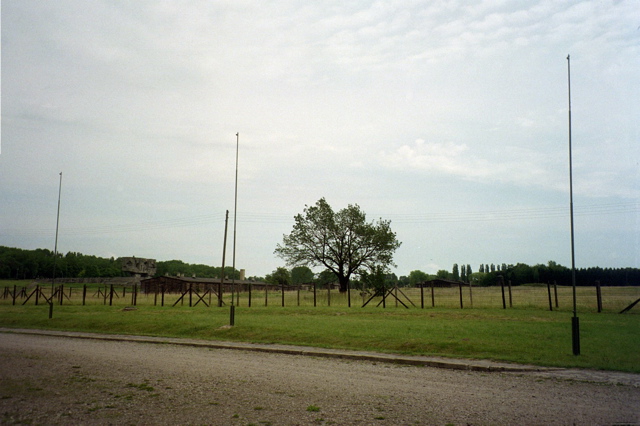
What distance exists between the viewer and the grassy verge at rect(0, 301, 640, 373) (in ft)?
47.1

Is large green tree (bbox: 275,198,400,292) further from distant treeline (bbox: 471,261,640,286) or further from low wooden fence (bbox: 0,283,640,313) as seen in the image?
distant treeline (bbox: 471,261,640,286)

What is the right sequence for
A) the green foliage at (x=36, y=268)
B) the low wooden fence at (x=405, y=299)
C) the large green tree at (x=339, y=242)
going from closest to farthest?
the low wooden fence at (x=405, y=299), the large green tree at (x=339, y=242), the green foliage at (x=36, y=268)

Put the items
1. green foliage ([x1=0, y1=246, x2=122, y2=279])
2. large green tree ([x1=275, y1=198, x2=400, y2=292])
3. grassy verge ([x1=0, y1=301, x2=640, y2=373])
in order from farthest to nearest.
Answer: green foliage ([x1=0, y1=246, x2=122, y2=279]) < large green tree ([x1=275, y1=198, x2=400, y2=292]) < grassy verge ([x1=0, y1=301, x2=640, y2=373])

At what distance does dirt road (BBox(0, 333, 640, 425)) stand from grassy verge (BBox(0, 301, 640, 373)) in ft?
9.32

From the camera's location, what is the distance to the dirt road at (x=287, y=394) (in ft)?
26.5

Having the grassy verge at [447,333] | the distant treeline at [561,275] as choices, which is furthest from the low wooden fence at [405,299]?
the distant treeline at [561,275]

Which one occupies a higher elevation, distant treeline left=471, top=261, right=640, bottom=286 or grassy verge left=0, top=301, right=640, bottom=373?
distant treeline left=471, top=261, right=640, bottom=286

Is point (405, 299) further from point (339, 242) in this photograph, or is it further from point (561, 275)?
point (561, 275)

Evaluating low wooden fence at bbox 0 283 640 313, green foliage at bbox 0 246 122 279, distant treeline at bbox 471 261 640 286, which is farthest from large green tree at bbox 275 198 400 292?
green foliage at bbox 0 246 122 279

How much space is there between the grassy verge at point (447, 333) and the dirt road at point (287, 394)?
9.32 ft

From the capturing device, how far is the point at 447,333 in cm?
1850

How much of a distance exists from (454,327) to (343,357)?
7.36 m

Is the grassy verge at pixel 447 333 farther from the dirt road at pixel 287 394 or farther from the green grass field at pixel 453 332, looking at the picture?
the dirt road at pixel 287 394

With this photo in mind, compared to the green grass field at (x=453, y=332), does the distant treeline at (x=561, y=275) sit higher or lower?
higher
